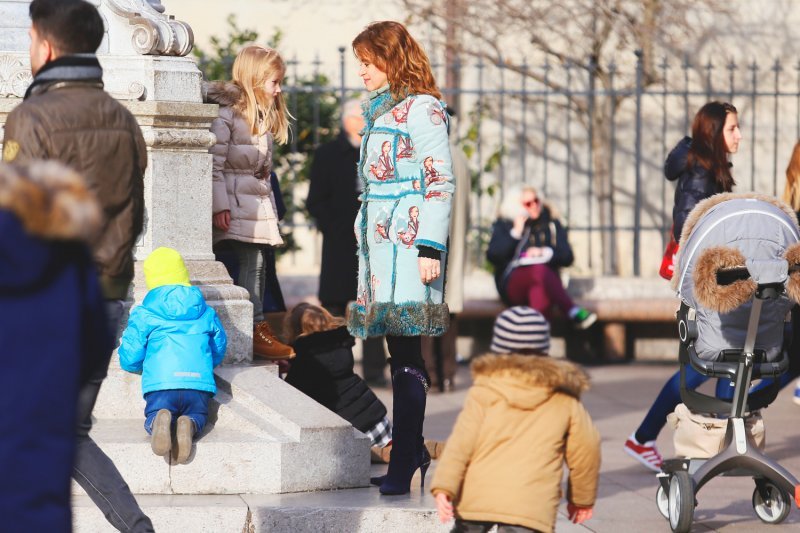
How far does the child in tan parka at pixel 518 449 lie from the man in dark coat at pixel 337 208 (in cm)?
577

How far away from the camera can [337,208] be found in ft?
32.9

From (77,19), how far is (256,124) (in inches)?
105

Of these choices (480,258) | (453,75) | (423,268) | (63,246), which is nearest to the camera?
(63,246)

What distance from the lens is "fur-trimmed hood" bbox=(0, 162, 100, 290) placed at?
286cm

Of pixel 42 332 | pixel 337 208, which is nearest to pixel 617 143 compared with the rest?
pixel 337 208

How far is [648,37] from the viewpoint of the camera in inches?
610

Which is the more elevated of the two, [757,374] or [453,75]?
[453,75]

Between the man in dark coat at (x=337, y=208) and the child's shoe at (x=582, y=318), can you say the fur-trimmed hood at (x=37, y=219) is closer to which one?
the man in dark coat at (x=337, y=208)

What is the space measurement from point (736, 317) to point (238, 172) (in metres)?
2.26

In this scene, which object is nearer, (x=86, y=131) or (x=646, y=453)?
(x=86, y=131)

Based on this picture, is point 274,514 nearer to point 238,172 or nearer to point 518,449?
point 518,449

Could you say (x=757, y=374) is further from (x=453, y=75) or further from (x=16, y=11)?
(x=453, y=75)

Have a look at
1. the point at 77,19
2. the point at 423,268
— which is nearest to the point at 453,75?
the point at 423,268

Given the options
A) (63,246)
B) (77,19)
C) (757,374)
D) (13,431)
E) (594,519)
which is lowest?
(594,519)
